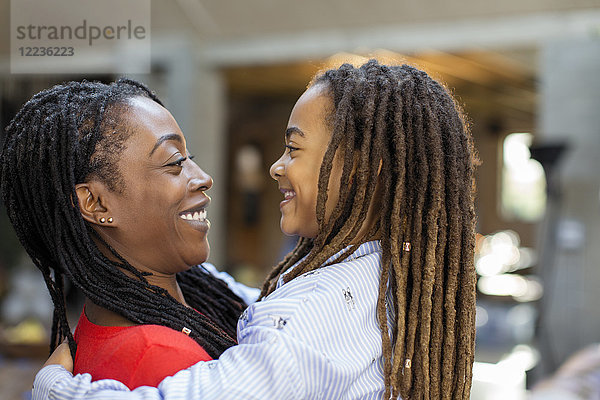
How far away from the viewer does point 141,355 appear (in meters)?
1.09

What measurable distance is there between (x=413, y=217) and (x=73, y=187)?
670mm

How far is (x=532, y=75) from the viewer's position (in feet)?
27.6

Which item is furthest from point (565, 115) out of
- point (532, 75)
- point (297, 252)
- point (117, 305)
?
point (117, 305)

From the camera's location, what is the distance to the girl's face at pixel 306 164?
4.15ft

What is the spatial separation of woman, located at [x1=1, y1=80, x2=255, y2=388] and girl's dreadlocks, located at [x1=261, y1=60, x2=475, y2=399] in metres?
0.28

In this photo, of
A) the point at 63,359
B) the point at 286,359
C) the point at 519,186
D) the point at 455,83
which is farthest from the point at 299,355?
the point at 519,186

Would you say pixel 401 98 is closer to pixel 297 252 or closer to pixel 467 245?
pixel 467 245

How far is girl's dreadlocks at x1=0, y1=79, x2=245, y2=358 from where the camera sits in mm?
1273

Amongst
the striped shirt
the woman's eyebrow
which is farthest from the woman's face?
the striped shirt

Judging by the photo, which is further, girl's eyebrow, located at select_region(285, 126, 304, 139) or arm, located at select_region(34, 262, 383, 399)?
girl's eyebrow, located at select_region(285, 126, 304, 139)

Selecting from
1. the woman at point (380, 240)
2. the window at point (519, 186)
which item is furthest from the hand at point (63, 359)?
the window at point (519, 186)

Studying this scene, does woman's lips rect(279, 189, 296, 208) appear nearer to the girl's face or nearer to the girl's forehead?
the girl's face

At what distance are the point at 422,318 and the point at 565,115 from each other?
4.87m

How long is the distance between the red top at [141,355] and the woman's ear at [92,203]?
0.24 m
